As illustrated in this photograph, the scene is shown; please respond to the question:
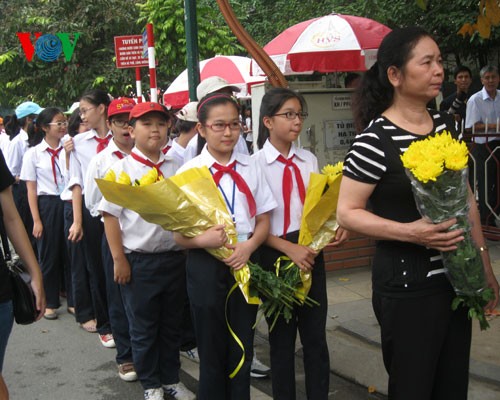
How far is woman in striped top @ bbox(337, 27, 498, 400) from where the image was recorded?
2.51 meters

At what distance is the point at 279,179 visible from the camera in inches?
141

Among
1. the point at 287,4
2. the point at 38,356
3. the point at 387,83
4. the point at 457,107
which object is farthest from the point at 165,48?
the point at 387,83

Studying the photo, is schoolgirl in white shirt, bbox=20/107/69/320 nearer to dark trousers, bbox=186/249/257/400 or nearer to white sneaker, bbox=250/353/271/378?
white sneaker, bbox=250/353/271/378

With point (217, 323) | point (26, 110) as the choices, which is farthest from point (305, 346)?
point (26, 110)

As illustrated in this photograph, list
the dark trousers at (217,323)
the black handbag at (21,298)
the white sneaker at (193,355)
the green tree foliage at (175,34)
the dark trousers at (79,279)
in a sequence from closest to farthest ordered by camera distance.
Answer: the black handbag at (21,298)
the dark trousers at (217,323)
the white sneaker at (193,355)
the dark trousers at (79,279)
the green tree foliage at (175,34)

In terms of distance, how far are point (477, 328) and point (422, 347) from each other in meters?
2.52

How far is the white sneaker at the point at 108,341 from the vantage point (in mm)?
5184

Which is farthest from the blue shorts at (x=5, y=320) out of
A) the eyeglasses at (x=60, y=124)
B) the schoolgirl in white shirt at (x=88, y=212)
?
the eyeglasses at (x=60, y=124)

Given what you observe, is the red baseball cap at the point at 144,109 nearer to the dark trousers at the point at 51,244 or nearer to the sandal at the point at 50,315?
the dark trousers at the point at 51,244

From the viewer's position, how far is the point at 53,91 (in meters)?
17.3

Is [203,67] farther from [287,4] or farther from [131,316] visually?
[131,316]

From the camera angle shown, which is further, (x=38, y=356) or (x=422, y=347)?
(x=38, y=356)

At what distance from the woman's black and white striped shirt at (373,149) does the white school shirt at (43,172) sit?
13.7 ft

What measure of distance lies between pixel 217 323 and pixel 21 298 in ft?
3.47
